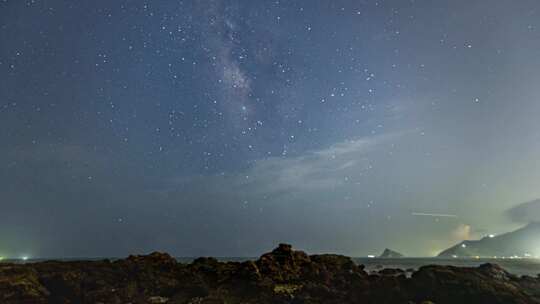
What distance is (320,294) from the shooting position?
29750 millimetres

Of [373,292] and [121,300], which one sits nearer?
[121,300]

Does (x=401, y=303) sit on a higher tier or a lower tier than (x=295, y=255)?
lower

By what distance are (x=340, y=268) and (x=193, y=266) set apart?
18544 mm

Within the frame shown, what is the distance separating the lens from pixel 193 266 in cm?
4031

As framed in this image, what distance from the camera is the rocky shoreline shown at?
27.2 m

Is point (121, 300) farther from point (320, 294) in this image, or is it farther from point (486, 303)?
point (486, 303)

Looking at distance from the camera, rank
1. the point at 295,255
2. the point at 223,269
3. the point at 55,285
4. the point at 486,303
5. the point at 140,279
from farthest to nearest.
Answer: the point at 295,255
the point at 223,269
the point at 140,279
the point at 55,285
the point at 486,303

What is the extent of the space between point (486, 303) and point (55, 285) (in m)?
36.4

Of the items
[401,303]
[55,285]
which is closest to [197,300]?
[55,285]

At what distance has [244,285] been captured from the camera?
3262 cm

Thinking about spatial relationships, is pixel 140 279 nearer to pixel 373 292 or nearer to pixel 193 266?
pixel 193 266

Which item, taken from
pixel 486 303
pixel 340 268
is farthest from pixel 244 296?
pixel 486 303

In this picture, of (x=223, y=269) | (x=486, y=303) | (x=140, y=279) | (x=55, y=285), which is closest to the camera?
(x=486, y=303)

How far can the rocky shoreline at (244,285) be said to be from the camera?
89.4 ft
